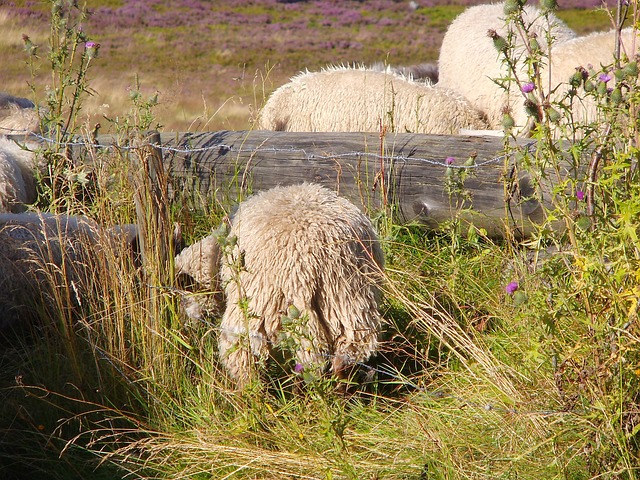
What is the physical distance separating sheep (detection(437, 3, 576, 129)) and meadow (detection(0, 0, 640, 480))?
2542 millimetres

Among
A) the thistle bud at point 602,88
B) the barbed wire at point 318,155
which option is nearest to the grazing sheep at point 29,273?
the barbed wire at point 318,155

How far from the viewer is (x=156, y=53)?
19703 mm

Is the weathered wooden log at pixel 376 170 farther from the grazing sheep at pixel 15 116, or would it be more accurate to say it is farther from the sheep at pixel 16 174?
the grazing sheep at pixel 15 116

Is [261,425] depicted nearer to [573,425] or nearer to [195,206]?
[573,425]

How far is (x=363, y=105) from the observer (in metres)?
6.29

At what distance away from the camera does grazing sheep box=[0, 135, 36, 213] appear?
189 inches

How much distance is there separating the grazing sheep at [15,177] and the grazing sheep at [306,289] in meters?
2.03

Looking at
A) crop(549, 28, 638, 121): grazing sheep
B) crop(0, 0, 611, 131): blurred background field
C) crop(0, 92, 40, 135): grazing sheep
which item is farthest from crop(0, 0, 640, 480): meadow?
crop(0, 0, 611, 131): blurred background field

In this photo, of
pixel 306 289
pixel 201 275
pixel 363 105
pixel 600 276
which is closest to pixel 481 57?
pixel 363 105

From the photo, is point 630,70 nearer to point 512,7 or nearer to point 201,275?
point 512,7

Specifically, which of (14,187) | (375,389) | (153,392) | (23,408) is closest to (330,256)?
(375,389)

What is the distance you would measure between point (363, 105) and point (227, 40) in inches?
716

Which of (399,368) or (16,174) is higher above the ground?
(16,174)

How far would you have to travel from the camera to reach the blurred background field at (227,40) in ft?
41.9
